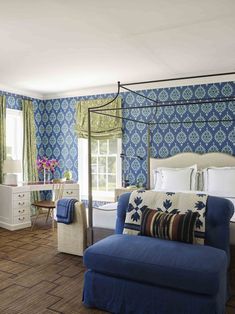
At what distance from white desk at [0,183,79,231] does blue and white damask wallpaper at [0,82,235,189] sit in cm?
136

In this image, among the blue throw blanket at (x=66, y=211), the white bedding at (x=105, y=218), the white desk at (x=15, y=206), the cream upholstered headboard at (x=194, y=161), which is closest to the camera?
the white bedding at (x=105, y=218)

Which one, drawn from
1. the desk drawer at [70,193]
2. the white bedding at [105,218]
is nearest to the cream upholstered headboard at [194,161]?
the desk drawer at [70,193]

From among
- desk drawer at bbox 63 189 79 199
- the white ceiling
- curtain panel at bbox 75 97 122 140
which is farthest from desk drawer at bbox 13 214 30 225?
the white ceiling

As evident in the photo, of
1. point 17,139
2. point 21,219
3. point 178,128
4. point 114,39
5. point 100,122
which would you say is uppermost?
point 114,39

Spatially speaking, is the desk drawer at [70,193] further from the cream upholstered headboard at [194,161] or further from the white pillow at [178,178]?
the white pillow at [178,178]

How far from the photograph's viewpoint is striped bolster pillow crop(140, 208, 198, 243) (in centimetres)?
272

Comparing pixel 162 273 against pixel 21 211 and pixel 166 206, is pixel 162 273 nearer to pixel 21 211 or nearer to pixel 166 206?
pixel 166 206

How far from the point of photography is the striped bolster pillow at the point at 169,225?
8.93ft

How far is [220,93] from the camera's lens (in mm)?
5070

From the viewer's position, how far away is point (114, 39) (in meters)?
3.51

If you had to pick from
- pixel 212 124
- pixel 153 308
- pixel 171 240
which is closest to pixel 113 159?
pixel 212 124

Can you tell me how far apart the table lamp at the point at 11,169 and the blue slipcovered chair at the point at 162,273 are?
2997 millimetres

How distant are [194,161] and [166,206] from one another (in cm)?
226

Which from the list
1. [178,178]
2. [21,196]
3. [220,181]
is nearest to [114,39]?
[178,178]
